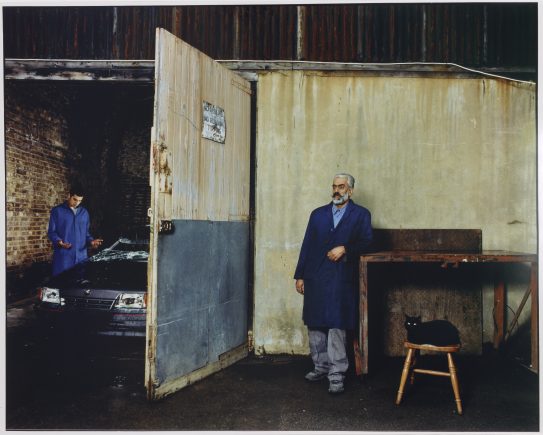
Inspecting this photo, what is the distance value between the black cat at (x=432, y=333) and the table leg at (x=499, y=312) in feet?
5.62

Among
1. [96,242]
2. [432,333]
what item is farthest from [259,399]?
[96,242]

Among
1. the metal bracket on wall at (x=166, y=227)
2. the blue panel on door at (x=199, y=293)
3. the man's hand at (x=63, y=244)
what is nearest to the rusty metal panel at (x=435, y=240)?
the blue panel on door at (x=199, y=293)

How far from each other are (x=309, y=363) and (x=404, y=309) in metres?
1.23

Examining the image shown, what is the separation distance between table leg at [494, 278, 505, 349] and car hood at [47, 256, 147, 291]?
12.8 ft

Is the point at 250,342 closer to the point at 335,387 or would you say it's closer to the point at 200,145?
the point at 335,387

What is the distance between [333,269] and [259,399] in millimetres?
1301

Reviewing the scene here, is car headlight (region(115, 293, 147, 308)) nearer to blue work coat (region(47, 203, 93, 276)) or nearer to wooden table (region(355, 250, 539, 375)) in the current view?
blue work coat (region(47, 203, 93, 276))

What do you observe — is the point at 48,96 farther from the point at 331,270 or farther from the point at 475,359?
the point at 475,359

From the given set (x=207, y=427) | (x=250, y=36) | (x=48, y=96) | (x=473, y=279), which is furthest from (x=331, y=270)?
(x=48, y=96)

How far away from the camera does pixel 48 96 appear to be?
30.2 ft

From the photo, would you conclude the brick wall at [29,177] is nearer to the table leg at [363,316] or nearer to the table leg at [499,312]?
the table leg at [363,316]

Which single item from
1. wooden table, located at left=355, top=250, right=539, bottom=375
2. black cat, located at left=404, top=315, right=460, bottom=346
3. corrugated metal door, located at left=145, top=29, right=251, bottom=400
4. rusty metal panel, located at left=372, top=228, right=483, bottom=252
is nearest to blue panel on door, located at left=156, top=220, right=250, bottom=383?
corrugated metal door, located at left=145, top=29, right=251, bottom=400

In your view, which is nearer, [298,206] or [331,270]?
[331,270]

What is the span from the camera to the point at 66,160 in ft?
32.8
